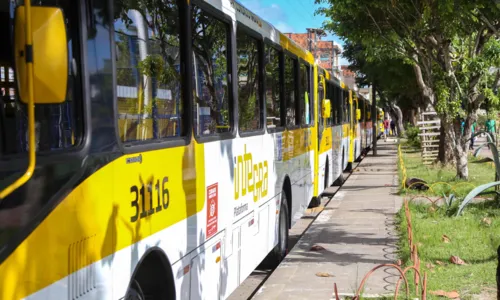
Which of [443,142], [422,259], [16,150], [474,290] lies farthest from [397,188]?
[16,150]

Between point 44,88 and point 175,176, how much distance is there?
7.33 ft

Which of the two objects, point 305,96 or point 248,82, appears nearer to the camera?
point 248,82

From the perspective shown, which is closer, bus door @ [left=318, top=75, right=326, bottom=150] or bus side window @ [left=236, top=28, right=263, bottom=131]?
bus side window @ [left=236, top=28, right=263, bottom=131]

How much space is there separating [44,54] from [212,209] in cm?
335

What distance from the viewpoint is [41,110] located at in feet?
11.3

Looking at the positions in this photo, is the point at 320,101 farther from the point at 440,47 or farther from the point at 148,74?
the point at 148,74

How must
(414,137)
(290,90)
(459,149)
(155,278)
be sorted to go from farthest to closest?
(414,137)
(459,149)
(290,90)
(155,278)

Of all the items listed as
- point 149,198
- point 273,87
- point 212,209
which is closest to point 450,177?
point 273,87

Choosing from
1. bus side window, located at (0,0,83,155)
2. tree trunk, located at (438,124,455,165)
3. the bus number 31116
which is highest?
bus side window, located at (0,0,83,155)

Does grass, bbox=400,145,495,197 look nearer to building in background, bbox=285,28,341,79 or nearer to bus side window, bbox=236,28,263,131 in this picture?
building in background, bbox=285,28,341,79

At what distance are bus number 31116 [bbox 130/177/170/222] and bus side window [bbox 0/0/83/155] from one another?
2.31ft

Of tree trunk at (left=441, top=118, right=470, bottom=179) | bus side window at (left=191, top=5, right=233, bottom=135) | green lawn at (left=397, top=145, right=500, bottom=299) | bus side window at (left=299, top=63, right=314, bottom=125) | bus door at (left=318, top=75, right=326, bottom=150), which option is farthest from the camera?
tree trunk at (left=441, top=118, right=470, bottom=179)

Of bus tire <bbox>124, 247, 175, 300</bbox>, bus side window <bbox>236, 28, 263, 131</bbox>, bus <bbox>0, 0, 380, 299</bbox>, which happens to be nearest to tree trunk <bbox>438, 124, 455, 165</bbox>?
bus <bbox>0, 0, 380, 299</bbox>

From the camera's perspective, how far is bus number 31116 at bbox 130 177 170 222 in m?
4.35
